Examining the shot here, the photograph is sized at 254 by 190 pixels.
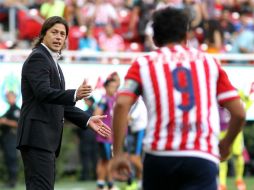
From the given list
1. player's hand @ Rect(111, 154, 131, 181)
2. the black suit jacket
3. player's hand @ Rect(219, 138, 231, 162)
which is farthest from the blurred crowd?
player's hand @ Rect(111, 154, 131, 181)

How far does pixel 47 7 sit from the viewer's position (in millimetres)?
21625

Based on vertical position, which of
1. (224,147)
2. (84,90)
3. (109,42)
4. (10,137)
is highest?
(109,42)

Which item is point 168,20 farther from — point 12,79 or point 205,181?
point 12,79

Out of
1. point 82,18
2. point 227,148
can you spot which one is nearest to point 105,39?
point 82,18

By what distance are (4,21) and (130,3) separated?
296 centimetres

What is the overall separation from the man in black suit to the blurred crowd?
12.3 meters

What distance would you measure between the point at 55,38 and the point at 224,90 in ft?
8.73

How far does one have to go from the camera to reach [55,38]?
869 centimetres

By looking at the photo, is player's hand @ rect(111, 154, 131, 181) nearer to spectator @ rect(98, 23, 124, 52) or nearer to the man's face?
the man's face

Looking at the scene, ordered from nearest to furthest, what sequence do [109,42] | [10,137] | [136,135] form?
[136,135], [10,137], [109,42]

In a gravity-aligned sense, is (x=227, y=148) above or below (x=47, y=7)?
below

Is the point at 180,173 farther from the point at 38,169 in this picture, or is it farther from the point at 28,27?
the point at 28,27

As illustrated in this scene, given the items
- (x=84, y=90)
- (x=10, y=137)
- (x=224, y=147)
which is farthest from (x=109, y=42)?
(x=224, y=147)

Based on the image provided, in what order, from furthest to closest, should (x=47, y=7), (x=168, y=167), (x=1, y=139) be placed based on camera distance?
1. (x=47, y=7)
2. (x=1, y=139)
3. (x=168, y=167)
